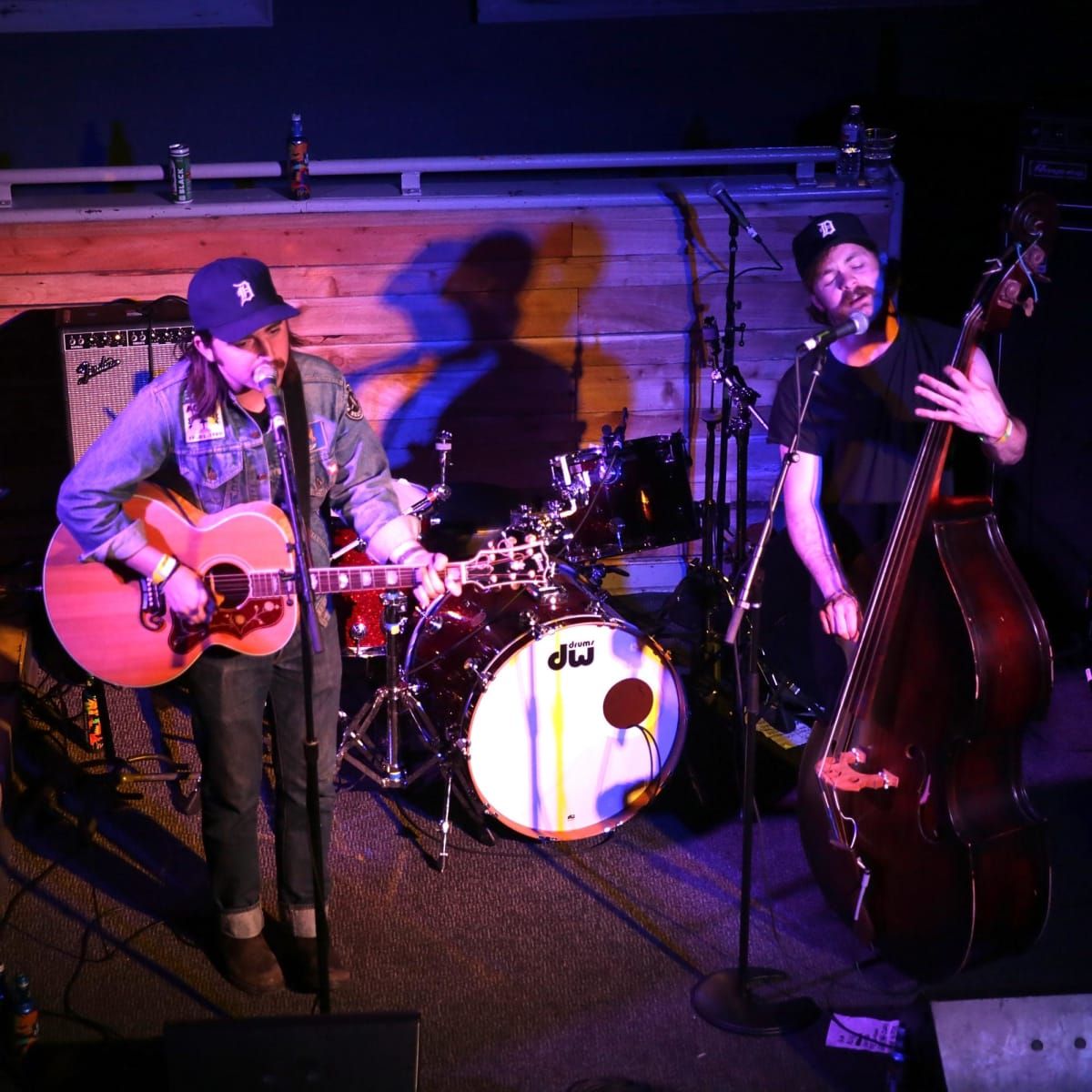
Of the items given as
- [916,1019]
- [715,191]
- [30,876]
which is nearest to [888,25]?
[715,191]

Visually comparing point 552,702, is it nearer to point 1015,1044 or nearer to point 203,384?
point 203,384

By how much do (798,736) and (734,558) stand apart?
3.26 ft

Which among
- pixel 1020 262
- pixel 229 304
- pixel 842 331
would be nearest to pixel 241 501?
pixel 229 304

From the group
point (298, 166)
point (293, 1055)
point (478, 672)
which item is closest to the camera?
point (293, 1055)

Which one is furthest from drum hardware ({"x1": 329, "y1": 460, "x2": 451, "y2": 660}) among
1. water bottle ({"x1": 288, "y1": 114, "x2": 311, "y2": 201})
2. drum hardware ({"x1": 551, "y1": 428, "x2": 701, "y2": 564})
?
water bottle ({"x1": 288, "y1": 114, "x2": 311, "y2": 201})

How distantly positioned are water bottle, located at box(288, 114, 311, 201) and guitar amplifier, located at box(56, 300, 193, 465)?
3.86 ft

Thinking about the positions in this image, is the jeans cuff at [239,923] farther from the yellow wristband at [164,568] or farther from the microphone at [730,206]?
the microphone at [730,206]

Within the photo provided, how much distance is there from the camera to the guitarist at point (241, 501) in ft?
11.9

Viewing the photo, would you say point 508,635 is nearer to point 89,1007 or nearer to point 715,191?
point 89,1007

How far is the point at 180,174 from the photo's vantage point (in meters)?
6.18

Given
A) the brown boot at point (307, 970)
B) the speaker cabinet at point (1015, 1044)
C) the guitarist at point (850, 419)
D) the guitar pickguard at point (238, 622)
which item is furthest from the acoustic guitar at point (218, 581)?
the speaker cabinet at point (1015, 1044)

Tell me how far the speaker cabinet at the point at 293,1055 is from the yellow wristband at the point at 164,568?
127 cm

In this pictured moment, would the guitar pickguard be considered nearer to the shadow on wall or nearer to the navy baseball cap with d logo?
the navy baseball cap with d logo

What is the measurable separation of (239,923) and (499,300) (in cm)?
341
